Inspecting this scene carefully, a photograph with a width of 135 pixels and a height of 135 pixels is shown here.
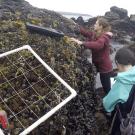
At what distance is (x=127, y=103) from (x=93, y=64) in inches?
79.1

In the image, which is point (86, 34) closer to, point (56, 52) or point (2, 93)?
point (56, 52)

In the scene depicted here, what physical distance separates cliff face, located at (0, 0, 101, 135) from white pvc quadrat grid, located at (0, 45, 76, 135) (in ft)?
0.08

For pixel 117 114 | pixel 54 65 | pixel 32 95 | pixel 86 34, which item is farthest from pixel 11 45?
pixel 117 114

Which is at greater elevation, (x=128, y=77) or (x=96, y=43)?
(x=128, y=77)

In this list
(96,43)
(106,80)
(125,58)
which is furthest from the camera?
(106,80)

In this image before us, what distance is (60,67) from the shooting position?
523 centimetres

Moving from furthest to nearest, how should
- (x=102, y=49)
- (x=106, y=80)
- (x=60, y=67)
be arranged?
(x=106, y=80) → (x=102, y=49) → (x=60, y=67)

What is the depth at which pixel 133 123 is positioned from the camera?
3.95m

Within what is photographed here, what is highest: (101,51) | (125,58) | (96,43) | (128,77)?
(125,58)

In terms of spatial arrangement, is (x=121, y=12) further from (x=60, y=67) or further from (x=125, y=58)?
(x=125, y=58)

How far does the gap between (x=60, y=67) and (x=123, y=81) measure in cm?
139

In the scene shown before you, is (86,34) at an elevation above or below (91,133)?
above

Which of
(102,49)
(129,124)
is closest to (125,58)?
(129,124)

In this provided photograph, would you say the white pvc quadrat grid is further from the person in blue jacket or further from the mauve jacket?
the mauve jacket
